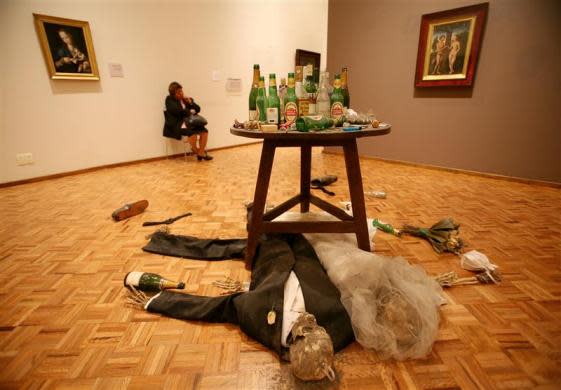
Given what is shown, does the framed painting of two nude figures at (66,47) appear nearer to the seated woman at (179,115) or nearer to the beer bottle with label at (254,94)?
the seated woman at (179,115)

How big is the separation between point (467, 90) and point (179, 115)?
11.8 feet

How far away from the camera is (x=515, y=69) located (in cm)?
291

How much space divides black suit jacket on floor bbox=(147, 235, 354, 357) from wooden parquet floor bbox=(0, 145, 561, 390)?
5 centimetres

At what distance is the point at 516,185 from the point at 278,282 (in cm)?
305

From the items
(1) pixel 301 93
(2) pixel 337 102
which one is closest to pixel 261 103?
(1) pixel 301 93

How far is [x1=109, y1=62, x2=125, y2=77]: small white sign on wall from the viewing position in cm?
366

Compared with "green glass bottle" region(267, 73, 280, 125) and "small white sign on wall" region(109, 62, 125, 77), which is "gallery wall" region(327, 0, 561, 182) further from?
"small white sign on wall" region(109, 62, 125, 77)

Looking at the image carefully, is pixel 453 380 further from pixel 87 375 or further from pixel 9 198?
pixel 9 198

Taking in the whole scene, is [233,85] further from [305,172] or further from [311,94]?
[311,94]

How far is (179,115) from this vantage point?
13.5ft

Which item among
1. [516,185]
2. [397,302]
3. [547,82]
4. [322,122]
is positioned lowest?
[516,185]

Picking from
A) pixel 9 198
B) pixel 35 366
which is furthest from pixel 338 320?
pixel 9 198

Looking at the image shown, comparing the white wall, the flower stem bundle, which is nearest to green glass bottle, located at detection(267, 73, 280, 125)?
the flower stem bundle

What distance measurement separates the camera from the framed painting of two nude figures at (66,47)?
308cm
